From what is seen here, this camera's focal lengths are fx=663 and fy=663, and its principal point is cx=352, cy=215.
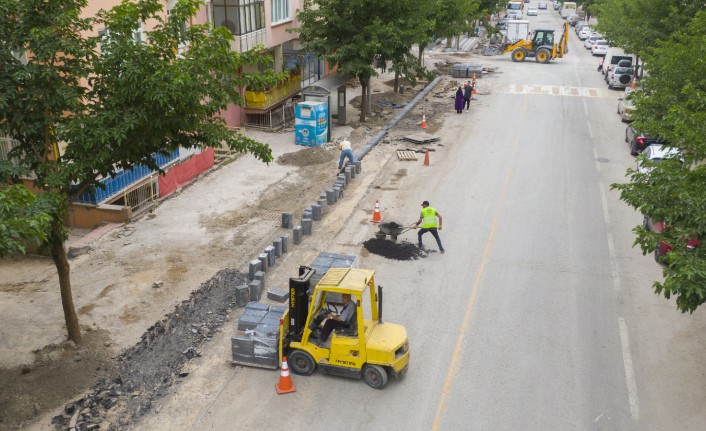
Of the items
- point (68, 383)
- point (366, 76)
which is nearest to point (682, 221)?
point (68, 383)

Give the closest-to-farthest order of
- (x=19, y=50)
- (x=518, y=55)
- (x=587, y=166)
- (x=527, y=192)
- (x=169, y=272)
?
(x=19, y=50) < (x=169, y=272) < (x=527, y=192) < (x=587, y=166) < (x=518, y=55)

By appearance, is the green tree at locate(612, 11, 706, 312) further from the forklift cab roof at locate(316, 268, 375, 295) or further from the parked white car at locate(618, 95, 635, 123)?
the parked white car at locate(618, 95, 635, 123)

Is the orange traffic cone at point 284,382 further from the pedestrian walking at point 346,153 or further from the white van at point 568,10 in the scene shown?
the white van at point 568,10

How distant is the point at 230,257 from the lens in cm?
1644

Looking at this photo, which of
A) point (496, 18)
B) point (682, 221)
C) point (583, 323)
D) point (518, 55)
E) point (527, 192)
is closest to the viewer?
point (682, 221)

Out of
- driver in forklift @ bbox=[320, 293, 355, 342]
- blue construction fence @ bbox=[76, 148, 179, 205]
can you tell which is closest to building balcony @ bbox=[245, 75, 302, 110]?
blue construction fence @ bbox=[76, 148, 179, 205]

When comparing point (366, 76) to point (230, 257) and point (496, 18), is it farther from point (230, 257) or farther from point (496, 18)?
point (496, 18)

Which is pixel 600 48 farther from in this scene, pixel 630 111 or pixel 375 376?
pixel 375 376

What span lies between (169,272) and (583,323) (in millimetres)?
9259

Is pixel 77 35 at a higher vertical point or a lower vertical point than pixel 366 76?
higher

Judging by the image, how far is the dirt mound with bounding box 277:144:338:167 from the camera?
79.9 feet

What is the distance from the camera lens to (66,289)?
39.0 ft

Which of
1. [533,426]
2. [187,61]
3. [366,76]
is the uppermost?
[187,61]

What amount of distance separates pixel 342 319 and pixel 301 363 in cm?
117
